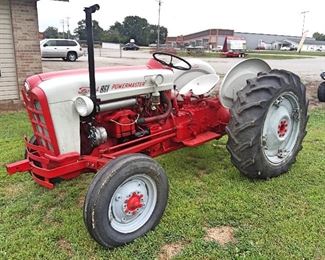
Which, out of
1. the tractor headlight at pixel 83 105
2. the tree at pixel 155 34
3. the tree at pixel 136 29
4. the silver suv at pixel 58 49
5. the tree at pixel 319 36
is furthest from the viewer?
the tree at pixel 319 36

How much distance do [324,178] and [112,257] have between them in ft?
8.78

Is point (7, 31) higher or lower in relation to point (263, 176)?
higher

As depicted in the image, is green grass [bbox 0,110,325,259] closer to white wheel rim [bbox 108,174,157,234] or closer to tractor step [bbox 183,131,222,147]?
white wheel rim [bbox 108,174,157,234]

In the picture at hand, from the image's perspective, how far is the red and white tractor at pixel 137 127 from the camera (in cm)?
274

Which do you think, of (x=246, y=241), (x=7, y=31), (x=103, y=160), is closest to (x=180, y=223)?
(x=246, y=241)

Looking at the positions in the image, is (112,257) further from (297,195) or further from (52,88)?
(297,195)

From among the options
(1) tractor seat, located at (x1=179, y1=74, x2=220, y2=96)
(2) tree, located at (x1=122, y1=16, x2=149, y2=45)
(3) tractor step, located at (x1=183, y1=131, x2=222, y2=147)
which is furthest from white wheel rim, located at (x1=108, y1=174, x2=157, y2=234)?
(2) tree, located at (x1=122, y1=16, x2=149, y2=45)

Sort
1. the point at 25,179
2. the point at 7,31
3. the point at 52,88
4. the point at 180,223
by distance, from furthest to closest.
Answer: the point at 7,31 → the point at 25,179 → the point at 180,223 → the point at 52,88

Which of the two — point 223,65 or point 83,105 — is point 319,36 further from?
point 83,105

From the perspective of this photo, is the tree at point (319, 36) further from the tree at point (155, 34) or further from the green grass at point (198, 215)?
the green grass at point (198, 215)

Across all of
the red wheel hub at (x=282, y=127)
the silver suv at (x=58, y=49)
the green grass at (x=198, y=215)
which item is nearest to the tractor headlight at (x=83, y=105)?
the green grass at (x=198, y=215)

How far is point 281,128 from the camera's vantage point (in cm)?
397

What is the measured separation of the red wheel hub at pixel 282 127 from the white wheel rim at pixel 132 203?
5.93 ft

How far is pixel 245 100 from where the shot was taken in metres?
3.58
